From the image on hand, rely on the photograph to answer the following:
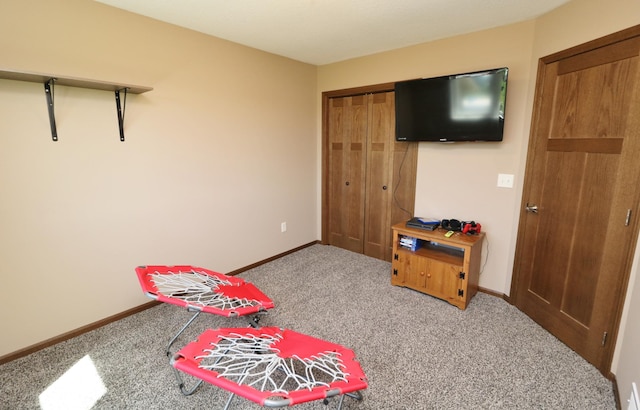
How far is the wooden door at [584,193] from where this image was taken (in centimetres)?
180

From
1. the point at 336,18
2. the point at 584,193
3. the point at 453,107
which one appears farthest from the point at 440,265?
the point at 336,18

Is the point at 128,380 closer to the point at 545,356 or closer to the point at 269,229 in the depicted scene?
the point at 269,229

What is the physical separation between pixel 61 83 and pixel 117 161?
2.01 ft

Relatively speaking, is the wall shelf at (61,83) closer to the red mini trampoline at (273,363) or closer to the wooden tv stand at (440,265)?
the red mini trampoline at (273,363)

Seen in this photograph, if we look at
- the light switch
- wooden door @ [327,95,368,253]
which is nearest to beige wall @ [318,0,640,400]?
the light switch

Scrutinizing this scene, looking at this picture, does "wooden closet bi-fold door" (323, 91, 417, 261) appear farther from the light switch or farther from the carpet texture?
the carpet texture

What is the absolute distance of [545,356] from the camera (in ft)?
6.79

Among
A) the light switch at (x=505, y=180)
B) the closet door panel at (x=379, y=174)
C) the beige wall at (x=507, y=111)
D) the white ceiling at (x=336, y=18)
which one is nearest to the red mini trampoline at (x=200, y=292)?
the closet door panel at (x=379, y=174)

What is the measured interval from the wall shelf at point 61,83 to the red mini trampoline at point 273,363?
180cm

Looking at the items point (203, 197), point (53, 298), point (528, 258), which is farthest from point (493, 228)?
point (53, 298)

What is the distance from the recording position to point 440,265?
2.78 meters

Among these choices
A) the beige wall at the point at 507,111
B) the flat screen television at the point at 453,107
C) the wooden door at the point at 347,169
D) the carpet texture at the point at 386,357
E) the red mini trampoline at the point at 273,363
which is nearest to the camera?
the red mini trampoline at the point at 273,363

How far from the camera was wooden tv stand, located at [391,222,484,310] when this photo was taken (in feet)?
8.70

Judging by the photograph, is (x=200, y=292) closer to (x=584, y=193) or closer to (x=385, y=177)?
(x=385, y=177)
